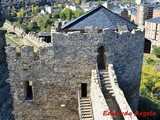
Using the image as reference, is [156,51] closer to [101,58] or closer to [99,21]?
[99,21]

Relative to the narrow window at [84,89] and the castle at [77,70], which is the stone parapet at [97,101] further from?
the narrow window at [84,89]

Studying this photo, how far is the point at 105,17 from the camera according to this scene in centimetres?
1781

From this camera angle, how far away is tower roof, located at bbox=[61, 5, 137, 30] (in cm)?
1731

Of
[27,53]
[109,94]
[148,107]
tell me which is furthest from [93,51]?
[148,107]

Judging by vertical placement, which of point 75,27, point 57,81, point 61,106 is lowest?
point 61,106

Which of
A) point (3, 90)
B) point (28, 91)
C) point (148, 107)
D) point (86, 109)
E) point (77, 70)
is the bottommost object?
point (148, 107)

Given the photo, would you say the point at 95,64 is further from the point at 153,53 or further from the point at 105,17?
the point at 153,53

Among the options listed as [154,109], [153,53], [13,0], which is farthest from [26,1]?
[154,109]

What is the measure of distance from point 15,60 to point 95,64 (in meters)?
4.50

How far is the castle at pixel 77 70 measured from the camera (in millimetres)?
15914

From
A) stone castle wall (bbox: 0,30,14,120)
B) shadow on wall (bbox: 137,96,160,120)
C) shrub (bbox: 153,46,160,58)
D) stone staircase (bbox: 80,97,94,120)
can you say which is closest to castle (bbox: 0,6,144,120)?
stone staircase (bbox: 80,97,94,120)

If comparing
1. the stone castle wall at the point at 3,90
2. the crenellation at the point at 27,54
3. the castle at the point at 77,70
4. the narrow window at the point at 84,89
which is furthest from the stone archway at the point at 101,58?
the stone castle wall at the point at 3,90

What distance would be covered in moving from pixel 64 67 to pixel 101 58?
224 centimetres

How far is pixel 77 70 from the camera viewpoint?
16.5 m
